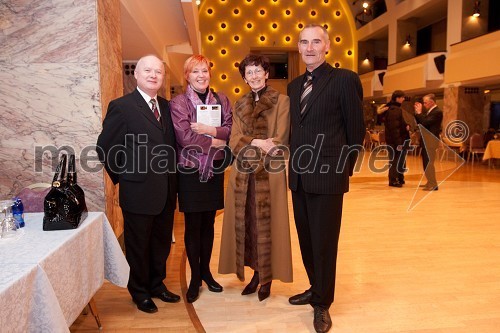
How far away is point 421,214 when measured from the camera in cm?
523

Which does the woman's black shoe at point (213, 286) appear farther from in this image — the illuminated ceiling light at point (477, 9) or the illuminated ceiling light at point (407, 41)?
the illuminated ceiling light at point (407, 41)

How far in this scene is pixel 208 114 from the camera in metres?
2.53

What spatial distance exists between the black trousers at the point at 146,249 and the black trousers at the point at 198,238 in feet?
0.44

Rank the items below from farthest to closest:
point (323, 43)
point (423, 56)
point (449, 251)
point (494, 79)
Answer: point (423, 56) → point (494, 79) → point (449, 251) → point (323, 43)

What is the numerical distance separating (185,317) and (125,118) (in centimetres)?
130

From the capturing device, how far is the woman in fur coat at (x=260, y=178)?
8.21ft

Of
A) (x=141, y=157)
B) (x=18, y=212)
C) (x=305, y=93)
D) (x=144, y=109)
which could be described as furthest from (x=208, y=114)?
(x=18, y=212)

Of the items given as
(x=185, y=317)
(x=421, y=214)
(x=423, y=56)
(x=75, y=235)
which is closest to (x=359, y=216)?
(x=421, y=214)

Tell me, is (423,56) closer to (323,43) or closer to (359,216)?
Result: (359,216)

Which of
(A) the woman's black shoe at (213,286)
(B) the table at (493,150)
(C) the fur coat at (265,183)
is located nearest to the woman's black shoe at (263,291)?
(C) the fur coat at (265,183)

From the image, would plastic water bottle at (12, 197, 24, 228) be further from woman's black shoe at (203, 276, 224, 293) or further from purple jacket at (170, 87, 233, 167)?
woman's black shoe at (203, 276, 224, 293)

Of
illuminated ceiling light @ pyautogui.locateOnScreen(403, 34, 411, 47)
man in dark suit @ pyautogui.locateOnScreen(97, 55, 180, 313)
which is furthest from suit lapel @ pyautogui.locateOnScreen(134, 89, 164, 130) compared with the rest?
illuminated ceiling light @ pyautogui.locateOnScreen(403, 34, 411, 47)

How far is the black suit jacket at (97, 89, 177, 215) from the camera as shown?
2398 mm

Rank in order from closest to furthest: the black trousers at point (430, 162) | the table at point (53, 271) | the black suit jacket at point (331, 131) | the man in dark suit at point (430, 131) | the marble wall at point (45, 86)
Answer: the table at point (53, 271) → the black suit jacket at point (331, 131) → the marble wall at point (45, 86) → the man in dark suit at point (430, 131) → the black trousers at point (430, 162)
